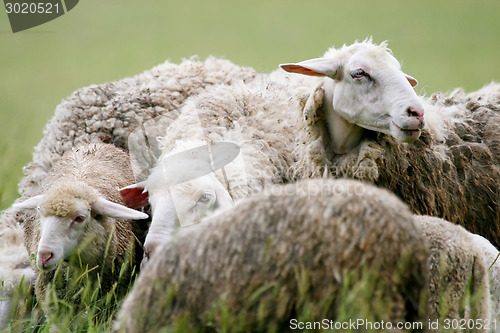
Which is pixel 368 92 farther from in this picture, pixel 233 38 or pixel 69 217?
pixel 233 38

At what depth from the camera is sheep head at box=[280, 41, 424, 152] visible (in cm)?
344

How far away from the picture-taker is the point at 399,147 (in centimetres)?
393

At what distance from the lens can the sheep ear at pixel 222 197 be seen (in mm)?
3465

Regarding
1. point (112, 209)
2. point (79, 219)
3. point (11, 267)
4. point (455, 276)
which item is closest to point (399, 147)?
point (455, 276)

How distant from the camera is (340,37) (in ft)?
56.7

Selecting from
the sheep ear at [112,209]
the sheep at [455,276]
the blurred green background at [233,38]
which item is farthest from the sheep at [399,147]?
the blurred green background at [233,38]

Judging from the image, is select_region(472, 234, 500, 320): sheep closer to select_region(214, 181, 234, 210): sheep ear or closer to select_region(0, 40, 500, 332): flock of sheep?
select_region(0, 40, 500, 332): flock of sheep

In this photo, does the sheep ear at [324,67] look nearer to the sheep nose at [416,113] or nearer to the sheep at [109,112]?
the sheep nose at [416,113]

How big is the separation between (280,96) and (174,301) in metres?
2.55

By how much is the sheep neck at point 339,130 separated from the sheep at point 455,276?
120 cm

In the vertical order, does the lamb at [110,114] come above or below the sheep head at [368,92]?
below

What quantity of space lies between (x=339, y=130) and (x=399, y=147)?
1.13 ft

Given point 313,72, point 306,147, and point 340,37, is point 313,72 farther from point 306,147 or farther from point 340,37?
point 340,37

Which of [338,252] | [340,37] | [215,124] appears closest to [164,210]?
[215,124]
